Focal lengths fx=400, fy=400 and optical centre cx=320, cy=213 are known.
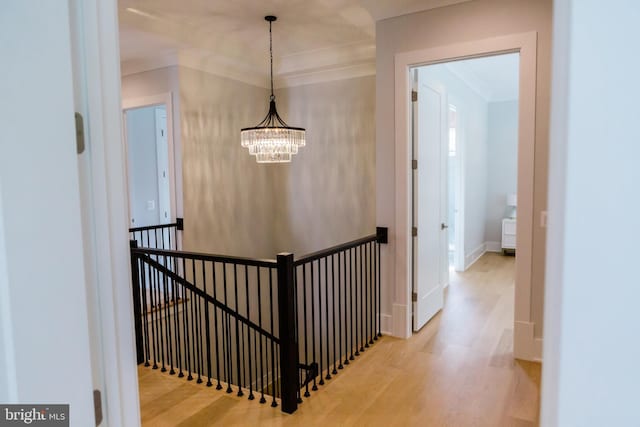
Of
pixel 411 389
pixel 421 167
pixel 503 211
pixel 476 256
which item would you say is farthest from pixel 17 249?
pixel 503 211

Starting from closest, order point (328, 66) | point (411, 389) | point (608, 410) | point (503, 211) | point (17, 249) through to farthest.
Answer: point (608, 410)
point (17, 249)
point (411, 389)
point (328, 66)
point (503, 211)

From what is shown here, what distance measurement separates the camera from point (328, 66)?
4.85 metres

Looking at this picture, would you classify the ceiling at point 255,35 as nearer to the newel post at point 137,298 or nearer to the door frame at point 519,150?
the door frame at point 519,150

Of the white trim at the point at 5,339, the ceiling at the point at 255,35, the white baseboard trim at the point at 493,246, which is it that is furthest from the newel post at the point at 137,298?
the white baseboard trim at the point at 493,246

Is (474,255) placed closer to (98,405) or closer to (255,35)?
(255,35)

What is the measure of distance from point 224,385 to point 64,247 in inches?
103

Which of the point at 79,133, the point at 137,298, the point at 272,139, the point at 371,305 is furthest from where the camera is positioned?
the point at 371,305

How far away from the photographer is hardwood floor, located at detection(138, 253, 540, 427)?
2.46 metres

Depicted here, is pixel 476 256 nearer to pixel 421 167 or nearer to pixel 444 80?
pixel 444 80

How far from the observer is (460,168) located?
612 centimetres

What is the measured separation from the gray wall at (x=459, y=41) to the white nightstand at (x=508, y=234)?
14.8ft

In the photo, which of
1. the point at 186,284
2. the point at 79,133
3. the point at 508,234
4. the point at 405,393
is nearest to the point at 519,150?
the point at 405,393

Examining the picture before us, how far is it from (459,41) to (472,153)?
3860 millimetres

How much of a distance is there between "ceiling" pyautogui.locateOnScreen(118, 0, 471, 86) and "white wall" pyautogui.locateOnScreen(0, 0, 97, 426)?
9.70 ft
